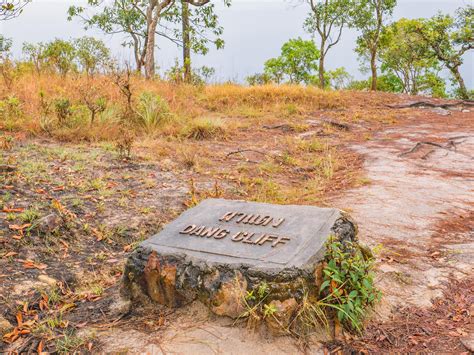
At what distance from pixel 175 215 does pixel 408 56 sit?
23485 mm

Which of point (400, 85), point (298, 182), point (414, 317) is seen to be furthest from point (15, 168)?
point (400, 85)

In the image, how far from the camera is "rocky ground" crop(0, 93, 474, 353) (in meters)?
2.43

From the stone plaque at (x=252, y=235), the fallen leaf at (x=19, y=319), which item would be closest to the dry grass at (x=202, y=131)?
the stone plaque at (x=252, y=235)

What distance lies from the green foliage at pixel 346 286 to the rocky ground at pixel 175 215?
4.5 inches

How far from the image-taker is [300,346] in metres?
2.30

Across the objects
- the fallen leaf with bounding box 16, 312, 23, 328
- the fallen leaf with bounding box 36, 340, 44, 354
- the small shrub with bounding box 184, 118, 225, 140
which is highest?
the small shrub with bounding box 184, 118, 225, 140

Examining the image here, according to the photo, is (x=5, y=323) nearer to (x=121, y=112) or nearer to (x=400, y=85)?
(x=121, y=112)

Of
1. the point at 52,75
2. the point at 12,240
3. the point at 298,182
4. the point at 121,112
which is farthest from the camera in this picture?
the point at 52,75

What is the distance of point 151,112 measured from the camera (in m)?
7.75

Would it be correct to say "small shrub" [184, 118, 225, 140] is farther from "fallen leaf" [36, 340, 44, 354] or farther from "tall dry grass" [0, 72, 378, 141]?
"fallen leaf" [36, 340, 44, 354]

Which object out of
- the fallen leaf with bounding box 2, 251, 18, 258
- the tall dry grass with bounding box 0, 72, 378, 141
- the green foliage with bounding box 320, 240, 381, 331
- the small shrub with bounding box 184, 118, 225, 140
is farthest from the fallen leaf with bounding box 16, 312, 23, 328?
the small shrub with bounding box 184, 118, 225, 140

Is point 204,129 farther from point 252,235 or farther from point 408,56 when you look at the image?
point 408,56

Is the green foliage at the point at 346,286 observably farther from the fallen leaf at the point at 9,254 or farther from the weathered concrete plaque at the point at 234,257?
the fallen leaf at the point at 9,254

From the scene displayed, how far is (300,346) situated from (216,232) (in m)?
0.90
